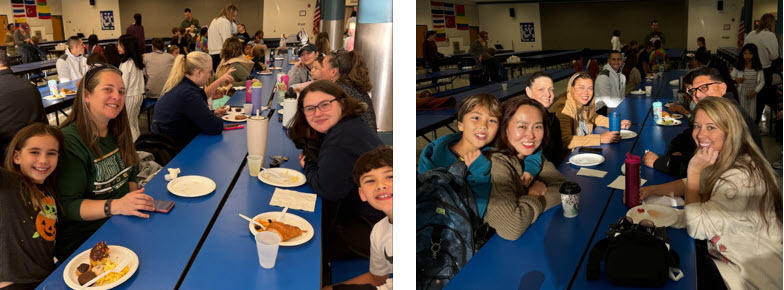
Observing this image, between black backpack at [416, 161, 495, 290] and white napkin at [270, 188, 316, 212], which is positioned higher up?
white napkin at [270, 188, 316, 212]

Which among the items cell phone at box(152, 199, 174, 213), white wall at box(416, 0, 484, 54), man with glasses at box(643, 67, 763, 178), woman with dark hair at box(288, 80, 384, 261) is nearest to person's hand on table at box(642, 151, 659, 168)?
man with glasses at box(643, 67, 763, 178)

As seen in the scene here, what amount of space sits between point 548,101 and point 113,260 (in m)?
1.91

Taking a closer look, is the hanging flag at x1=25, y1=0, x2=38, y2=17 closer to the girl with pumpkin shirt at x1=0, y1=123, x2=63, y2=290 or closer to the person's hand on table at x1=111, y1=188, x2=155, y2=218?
the girl with pumpkin shirt at x1=0, y1=123, x2=63, y2=290

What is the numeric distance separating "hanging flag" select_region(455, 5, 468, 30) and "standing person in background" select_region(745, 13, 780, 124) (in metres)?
0.96

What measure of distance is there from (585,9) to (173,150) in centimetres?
208

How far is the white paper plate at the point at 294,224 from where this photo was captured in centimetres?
140

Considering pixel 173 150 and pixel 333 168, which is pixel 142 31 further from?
pixel 333 168

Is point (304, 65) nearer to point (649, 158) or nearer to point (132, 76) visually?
point (132, 76)

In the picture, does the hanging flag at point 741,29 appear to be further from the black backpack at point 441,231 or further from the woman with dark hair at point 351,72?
the woman with dark hair at point 351,72

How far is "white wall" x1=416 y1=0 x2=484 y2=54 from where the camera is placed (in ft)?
5.89

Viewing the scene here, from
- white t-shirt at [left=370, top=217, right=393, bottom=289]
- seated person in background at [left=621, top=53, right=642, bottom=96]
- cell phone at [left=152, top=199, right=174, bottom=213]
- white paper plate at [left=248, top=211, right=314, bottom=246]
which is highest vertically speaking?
seated person in background at [left=621, top=53, right=642, bottom=96]

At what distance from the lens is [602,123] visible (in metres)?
2.95

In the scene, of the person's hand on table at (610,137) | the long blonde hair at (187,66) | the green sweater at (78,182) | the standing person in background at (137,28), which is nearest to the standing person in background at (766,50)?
the person's hand on table at (610,137)

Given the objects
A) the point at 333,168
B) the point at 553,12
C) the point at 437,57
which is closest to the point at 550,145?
the point at 553,12
